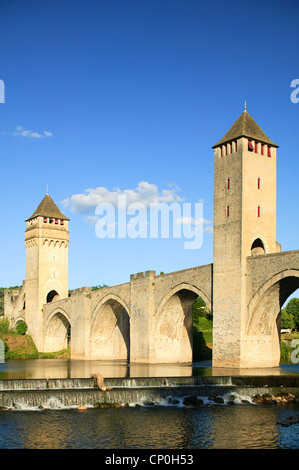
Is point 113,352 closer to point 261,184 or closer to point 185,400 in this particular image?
point 261,184

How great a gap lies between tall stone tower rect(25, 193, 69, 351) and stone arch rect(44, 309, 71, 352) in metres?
0.85

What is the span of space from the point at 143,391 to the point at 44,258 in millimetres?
41401

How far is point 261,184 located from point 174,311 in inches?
457

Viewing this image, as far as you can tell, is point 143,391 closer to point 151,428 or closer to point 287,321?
point 151,428

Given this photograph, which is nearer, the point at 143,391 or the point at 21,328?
the point at 143,391

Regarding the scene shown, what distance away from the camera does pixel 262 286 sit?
29812 mm

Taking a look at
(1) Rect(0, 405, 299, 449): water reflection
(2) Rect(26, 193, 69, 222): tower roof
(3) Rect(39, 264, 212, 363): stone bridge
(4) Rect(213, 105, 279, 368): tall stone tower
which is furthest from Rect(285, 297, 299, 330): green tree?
(1) Rect(0, 405, 299, 449): water reflection

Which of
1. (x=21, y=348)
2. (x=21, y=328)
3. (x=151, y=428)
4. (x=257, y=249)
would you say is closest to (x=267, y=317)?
(x=257, y=249)

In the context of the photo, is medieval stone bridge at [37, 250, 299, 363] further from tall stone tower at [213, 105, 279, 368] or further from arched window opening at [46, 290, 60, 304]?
arched window opening at [46, 290, 60, 304]

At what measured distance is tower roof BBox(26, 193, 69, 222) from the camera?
61.3m

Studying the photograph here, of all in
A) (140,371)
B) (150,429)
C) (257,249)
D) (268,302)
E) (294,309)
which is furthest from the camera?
(294,309)

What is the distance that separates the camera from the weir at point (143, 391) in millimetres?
19906

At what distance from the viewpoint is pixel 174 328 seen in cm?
3988

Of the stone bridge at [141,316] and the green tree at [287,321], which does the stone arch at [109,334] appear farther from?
the green tree at [287,321]
